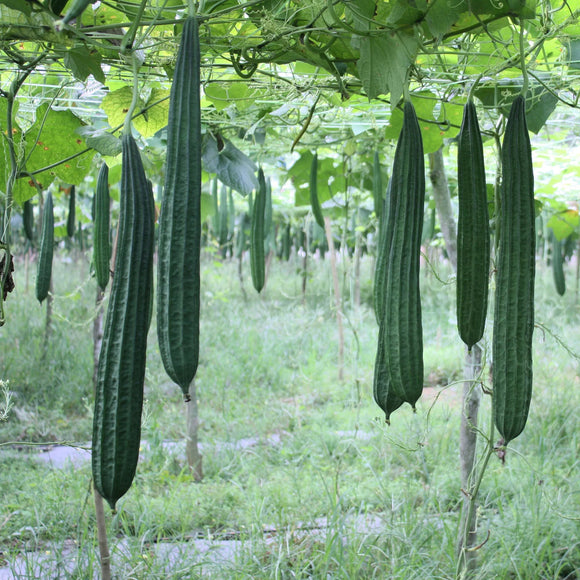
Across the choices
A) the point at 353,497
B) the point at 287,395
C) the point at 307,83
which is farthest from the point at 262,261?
the point at 287,395

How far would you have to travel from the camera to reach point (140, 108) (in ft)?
5.46

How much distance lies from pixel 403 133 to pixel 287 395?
4.53 meters

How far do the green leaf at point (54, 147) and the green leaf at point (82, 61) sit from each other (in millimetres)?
469

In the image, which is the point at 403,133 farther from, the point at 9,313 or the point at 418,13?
the point at 9,313

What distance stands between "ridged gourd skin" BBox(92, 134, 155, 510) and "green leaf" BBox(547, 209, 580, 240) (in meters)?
4.28

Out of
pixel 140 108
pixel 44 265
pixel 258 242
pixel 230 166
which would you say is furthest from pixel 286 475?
pixel 140 108

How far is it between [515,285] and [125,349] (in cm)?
63

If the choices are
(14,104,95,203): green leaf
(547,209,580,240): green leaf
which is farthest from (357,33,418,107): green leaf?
(547,209,580,240): green leaf

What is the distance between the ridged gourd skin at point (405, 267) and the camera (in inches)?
39.2

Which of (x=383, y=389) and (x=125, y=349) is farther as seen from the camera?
(x=383, y=389)

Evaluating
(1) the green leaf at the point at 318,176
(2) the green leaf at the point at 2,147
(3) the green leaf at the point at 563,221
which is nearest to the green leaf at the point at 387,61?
(2) the green leaf at the point at 2,147

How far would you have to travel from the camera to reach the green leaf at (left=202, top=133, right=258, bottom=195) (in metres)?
2.10

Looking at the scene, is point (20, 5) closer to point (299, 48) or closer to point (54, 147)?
point (299, 48)

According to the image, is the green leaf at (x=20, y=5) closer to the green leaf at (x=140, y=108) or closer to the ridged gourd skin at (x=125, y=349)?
the ridged gourd skin at (x=125, y=349)
